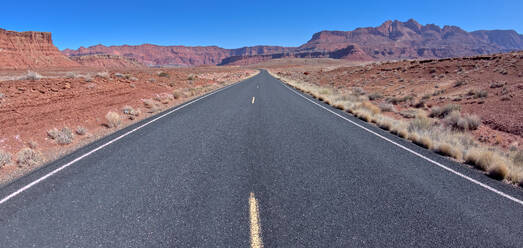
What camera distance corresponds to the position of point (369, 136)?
7.30m

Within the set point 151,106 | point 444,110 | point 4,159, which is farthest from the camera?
point 151,106

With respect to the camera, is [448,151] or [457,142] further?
[457,142]

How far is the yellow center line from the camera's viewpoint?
8.50 ft

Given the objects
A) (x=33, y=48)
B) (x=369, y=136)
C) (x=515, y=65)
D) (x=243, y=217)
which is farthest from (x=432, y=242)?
(x=33, y=48)

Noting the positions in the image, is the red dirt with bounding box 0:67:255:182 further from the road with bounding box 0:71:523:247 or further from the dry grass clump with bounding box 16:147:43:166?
the road with bounding box 0:71:523:247

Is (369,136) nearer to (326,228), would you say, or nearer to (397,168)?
(397,168)

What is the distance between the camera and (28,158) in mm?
5363

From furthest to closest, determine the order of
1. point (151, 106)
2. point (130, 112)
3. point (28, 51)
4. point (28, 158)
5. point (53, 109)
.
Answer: point (28, 51) → point (151, 106) → point (130, 112) → point (53, 109) → point (28, 158)

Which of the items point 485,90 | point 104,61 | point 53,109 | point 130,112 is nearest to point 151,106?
point 130,112

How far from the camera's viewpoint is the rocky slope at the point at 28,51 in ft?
222

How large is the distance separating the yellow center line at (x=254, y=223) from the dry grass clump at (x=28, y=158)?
5086 mm

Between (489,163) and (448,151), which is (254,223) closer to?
(489,163)

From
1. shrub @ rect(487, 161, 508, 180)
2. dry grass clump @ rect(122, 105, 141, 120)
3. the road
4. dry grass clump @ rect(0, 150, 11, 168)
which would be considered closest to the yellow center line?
the road

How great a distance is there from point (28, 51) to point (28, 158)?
103 meters
